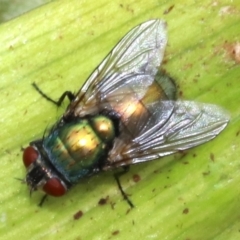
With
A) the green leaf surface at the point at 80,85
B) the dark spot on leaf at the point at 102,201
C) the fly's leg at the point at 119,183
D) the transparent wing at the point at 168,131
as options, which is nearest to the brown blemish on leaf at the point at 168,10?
the green leaf surface at the point at 80,85

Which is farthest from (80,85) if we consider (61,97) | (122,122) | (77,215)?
(77,215)

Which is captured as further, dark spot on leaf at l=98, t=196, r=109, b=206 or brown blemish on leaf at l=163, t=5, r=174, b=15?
brown blemish on leaf at l=163, t=5, r=174, b=15

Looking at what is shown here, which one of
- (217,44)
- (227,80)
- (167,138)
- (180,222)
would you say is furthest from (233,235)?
(217,44)

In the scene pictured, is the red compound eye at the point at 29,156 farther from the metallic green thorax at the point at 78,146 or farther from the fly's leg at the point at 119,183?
the fly's leg at the point at 119,183

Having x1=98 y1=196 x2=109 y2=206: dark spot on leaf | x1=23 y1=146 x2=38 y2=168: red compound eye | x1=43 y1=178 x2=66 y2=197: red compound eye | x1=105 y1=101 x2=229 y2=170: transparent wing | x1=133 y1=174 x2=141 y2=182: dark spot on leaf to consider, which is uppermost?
x1=23 y1=146 x2=38 y2=168: red compound eye

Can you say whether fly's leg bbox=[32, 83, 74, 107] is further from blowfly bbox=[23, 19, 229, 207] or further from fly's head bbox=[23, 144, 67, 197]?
fly's head bbox=[23, 144, 67, 197]

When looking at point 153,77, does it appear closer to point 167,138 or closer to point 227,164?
point 167,138

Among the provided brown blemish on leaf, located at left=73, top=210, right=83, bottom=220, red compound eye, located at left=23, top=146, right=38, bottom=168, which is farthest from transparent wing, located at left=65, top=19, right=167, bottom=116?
brown blemish on leaf, located at left=73, top=210, right=83, bottom=220

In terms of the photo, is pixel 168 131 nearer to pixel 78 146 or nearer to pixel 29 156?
pixel 78 146
